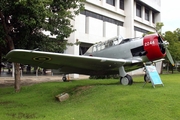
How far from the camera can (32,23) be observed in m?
9.63

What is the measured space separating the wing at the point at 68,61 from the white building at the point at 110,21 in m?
12.6

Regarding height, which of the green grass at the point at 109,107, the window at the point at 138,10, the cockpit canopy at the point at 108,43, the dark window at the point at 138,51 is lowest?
the green grass at the point at 109,107

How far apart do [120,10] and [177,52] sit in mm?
12286

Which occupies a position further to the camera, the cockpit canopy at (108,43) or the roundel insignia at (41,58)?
the cockpit canopy at (108,43)

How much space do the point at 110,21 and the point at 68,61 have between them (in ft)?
85.6

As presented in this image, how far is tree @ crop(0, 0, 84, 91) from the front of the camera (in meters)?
9.74

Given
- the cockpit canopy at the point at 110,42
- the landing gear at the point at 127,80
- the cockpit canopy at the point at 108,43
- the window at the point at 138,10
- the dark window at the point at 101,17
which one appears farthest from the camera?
the window at the point at 138,10

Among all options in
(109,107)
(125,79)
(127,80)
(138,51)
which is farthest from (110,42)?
(109,107)

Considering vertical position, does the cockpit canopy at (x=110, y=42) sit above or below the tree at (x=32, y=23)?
below

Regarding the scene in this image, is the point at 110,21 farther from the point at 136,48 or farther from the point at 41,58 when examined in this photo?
the point at 41,58

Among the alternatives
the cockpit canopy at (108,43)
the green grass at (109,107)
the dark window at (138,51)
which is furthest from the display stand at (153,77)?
the cockpit canopy at (108,43)

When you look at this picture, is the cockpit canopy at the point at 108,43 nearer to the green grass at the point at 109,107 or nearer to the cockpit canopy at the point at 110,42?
the cockpit canopy at the point at 110,42

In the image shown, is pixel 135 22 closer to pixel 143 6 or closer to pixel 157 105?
pixel 143 6

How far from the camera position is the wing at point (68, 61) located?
8.02 m
